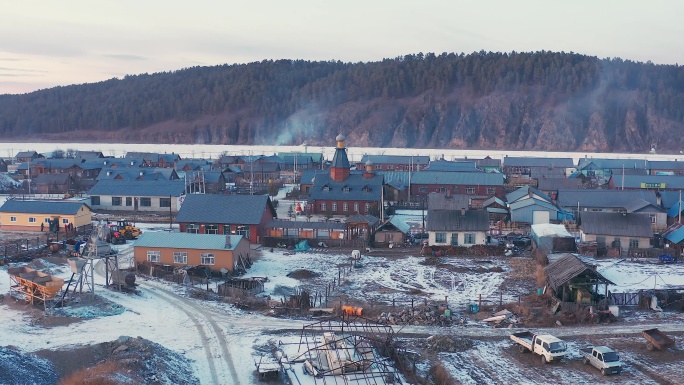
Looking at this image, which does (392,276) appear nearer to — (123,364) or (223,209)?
(223,209)

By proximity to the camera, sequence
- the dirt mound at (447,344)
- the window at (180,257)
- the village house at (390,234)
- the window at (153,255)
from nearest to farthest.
Answer: the dirt mound at (447,344), the window at (180,257), the window at (153,255), the village house at (390,234)

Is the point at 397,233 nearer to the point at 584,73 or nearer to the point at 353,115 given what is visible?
the point at 353,115

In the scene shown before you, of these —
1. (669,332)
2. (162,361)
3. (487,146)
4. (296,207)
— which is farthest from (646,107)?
(162,361)

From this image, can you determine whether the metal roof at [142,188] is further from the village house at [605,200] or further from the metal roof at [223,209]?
the village house at [605,200]

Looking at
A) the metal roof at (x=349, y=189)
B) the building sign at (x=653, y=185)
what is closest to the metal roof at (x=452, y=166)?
the building sign at (x=653, y=185)

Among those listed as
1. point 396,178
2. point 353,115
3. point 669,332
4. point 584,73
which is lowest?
point 669,332

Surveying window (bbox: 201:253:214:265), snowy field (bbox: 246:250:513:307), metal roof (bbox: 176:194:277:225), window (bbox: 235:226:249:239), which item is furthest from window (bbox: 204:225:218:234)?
window (bbox: 201:253:214:265)

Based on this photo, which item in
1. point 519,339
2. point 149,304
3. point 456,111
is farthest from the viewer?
point 456,111
